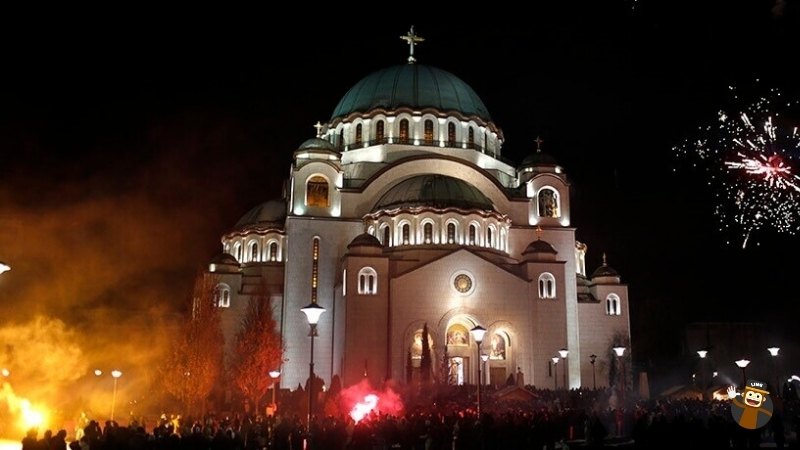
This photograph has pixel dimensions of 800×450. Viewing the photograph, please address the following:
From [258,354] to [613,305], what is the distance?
22.4 meters

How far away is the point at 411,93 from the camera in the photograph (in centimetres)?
4931

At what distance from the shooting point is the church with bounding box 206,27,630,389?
3847 cm

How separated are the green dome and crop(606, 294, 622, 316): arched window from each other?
10.5 m

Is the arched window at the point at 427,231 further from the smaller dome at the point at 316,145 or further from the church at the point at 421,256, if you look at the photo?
the smaller dome at the point at 316,145

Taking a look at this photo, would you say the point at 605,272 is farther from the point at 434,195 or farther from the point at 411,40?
the point at 411,40

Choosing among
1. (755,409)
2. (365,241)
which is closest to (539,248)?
(365,241)

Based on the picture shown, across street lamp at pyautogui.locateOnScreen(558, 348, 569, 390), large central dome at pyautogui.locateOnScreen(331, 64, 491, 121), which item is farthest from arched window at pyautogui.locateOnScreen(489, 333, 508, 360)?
large central dome at pyautogui.locateOnScreen(331, 64, 491, 121)

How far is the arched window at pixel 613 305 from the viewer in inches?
1822

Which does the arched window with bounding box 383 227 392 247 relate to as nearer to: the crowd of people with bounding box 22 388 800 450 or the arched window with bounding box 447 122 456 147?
the arched window with bounding box 447 122 456 147

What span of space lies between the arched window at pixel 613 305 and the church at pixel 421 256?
0.22ft

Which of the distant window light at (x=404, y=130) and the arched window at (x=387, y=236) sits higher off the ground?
the distant window light at (x=404, y=130)

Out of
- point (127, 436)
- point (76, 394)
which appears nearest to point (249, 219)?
point (76, 394)

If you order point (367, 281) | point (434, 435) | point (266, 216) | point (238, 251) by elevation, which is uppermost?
point (266, 216)

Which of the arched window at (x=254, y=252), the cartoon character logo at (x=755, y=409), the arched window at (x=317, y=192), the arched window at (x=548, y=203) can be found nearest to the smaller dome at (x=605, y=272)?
the arched window at (x=548, y=203)
